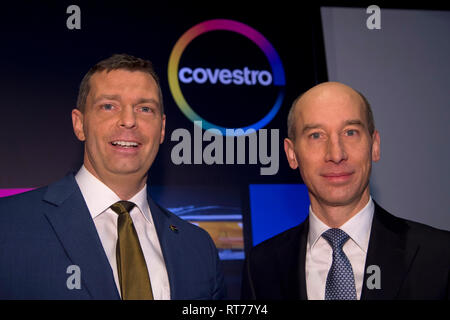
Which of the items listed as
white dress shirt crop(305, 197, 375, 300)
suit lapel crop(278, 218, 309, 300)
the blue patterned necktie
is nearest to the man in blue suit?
suit lapel crop(278, 218, 309, 300)

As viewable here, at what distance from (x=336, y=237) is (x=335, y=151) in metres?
0.44

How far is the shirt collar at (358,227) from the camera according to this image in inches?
99.4

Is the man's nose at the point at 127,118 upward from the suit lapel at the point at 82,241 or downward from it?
upward

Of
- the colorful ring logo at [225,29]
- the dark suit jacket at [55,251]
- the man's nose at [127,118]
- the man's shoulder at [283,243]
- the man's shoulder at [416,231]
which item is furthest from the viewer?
the colorful ring logo at [225,29]

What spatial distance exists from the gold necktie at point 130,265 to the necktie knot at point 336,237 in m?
0.94

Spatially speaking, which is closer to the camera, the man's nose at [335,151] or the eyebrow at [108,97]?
the man's nose at [335,151]

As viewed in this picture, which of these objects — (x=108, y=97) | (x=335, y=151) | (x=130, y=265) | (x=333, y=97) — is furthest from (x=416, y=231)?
(x=108, y=97)

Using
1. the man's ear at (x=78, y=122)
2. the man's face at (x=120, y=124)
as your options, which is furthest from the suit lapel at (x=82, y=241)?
the man's ear at (x=78, y=122)

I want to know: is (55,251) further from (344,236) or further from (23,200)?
(344,236)

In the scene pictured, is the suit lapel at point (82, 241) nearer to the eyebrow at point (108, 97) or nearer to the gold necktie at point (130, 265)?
the gold necktie at point (130, 265)

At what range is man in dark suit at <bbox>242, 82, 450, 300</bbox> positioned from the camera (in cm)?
237

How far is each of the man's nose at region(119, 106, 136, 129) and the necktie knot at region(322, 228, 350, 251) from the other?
45.3 inches
